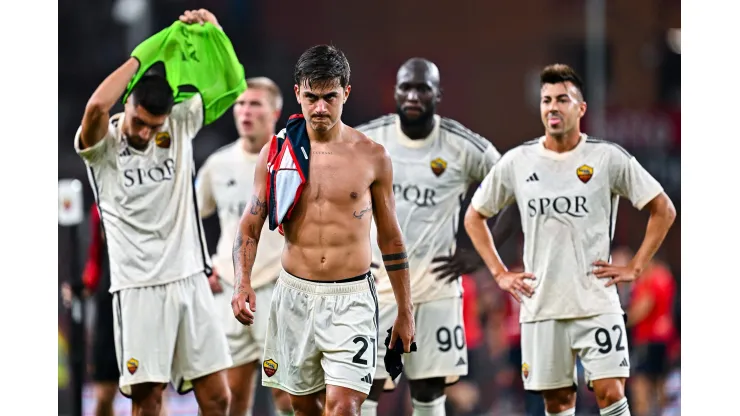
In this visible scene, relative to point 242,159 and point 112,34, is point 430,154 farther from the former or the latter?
point 112,34

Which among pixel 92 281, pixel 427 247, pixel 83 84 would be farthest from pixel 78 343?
pixel 83 84

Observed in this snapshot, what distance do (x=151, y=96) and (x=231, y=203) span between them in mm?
1506

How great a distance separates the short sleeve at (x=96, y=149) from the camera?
6.83 metres

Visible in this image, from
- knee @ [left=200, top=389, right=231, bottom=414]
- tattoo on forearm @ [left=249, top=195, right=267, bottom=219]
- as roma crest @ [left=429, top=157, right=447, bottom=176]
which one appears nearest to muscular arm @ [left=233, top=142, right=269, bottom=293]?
tattoo on forearm @ [left=249, top=195, right=267, bottom=219]

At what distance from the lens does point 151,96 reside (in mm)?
6969

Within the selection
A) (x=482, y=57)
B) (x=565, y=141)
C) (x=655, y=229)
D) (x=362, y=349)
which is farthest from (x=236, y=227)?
(x=482, y=57)

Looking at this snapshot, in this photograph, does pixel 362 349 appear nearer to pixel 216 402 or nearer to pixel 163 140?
pixel 216 402

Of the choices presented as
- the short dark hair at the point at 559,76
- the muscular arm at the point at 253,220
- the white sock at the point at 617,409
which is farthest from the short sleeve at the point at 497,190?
the muscular arm at the point at 253,220

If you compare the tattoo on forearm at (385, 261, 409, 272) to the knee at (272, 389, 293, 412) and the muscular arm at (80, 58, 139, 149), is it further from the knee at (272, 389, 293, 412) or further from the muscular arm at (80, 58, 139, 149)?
the knee at (272, 389, 293, 412)

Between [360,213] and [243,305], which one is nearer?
[243,305]

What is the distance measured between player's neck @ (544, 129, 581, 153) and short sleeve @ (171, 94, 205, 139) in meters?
2.13

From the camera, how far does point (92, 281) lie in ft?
27.9

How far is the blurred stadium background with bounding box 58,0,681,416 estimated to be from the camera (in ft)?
51.7
